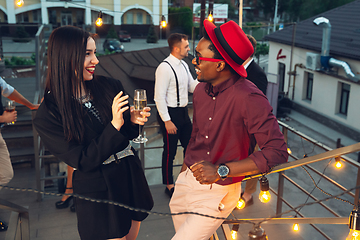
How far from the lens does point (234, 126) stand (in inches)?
86.2

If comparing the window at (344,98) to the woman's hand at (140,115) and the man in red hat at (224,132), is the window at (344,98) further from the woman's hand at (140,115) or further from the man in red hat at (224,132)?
the woman's hand at (140,115)

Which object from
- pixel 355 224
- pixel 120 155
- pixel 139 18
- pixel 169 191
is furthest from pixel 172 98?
pixel 139 18

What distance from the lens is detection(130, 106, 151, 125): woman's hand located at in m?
2.28

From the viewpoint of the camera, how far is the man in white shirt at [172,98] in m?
4.24

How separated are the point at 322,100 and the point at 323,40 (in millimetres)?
2846

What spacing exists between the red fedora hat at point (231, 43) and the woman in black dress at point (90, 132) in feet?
1.96

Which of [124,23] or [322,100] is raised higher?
[124,23]

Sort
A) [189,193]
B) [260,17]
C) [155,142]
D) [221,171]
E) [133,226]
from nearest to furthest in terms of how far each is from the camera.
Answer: [221,171], [189,193], [133,226], [155,142], [260,17]

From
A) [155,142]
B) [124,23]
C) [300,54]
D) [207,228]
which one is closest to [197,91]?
[207,228]

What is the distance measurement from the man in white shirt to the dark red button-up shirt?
5.83 ft

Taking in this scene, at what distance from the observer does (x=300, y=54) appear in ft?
63.7

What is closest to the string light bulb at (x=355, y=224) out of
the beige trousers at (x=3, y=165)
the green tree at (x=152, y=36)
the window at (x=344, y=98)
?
the beige trousers at (x=3, y=165)

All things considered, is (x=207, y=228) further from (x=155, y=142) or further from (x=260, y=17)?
(x=260, y=17)

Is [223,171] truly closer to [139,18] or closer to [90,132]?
[90,132]
